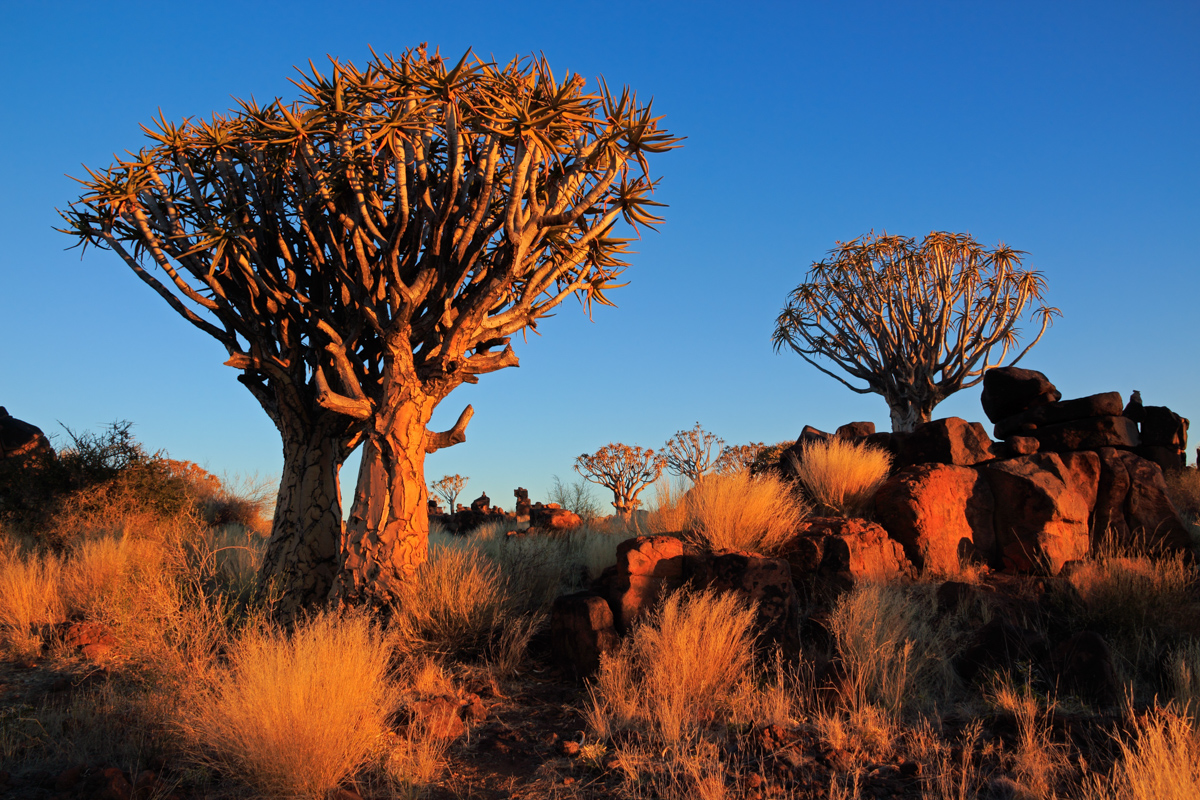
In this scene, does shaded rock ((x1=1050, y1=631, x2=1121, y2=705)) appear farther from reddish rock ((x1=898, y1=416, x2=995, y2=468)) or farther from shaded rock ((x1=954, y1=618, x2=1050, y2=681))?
reddish rock ((x1=898, y1=416, x2=995, y2=468))

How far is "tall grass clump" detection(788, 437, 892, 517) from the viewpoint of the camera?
29.3 feet

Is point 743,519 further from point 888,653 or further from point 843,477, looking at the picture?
point 843,477

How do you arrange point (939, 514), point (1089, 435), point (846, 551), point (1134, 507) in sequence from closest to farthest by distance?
point (846, 551) < point (939, 514) < point (1134, 507) < point (1089, 435)

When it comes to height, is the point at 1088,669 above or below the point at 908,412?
below

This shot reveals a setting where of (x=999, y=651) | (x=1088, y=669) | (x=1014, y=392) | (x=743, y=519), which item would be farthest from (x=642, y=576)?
(x=1014, y=392)

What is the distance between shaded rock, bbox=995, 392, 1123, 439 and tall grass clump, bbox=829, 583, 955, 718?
5.89 metres

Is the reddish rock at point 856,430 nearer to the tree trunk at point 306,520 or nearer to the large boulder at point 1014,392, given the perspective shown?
the large boulder at point 1014,392

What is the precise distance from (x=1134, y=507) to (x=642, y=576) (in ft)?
23.2

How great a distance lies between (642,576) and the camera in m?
6.59

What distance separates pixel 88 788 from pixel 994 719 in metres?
5.68

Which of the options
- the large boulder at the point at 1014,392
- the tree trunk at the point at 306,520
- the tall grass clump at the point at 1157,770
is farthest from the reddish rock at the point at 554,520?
the tall grass clump at the point at 1157,770

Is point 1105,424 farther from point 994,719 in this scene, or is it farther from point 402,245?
point 402,245

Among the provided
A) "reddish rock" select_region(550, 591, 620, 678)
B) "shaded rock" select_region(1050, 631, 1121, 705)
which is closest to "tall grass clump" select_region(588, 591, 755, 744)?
"reddish rock" select_region(550, 591, 620, 678)

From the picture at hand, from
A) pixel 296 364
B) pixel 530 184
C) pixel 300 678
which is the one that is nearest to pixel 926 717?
pixel 300 678
